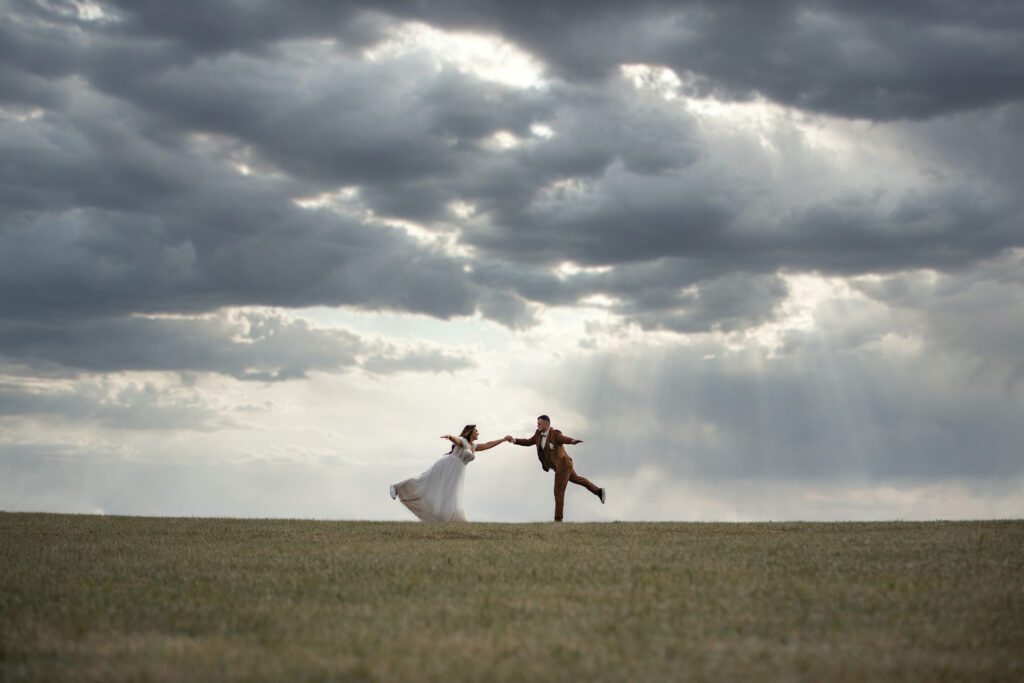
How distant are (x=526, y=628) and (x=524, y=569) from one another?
4.96 metres

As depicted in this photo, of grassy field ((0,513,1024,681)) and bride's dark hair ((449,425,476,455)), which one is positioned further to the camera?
bride's dark hair ((449,425,476,455))

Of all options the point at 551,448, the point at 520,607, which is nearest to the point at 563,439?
the point at 551,448

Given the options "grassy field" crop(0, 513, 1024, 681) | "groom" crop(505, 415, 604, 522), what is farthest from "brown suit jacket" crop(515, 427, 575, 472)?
"grassy field" crop(0, 513, 1024, 681)

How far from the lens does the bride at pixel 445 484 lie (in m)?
Answer: 28.5

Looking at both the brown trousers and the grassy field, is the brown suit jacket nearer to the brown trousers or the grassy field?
the brown trousers

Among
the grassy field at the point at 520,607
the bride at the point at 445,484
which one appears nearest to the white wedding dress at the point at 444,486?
the bride at the point at 445,484

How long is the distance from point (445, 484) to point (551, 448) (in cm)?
348

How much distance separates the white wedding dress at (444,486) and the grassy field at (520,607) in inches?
234

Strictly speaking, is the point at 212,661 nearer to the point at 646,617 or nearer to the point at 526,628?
the point at 526,628

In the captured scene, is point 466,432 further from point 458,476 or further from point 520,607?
point 520,607

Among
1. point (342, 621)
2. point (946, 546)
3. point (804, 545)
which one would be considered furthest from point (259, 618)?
point (946, 546)

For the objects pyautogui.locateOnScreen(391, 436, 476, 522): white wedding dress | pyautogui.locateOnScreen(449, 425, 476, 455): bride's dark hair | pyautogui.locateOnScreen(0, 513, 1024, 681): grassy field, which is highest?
pyautogui.locateOnScreen(449, 425, 476, 455): bride's dark hair

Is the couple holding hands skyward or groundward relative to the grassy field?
skyward

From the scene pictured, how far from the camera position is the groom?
2933 centimetres
